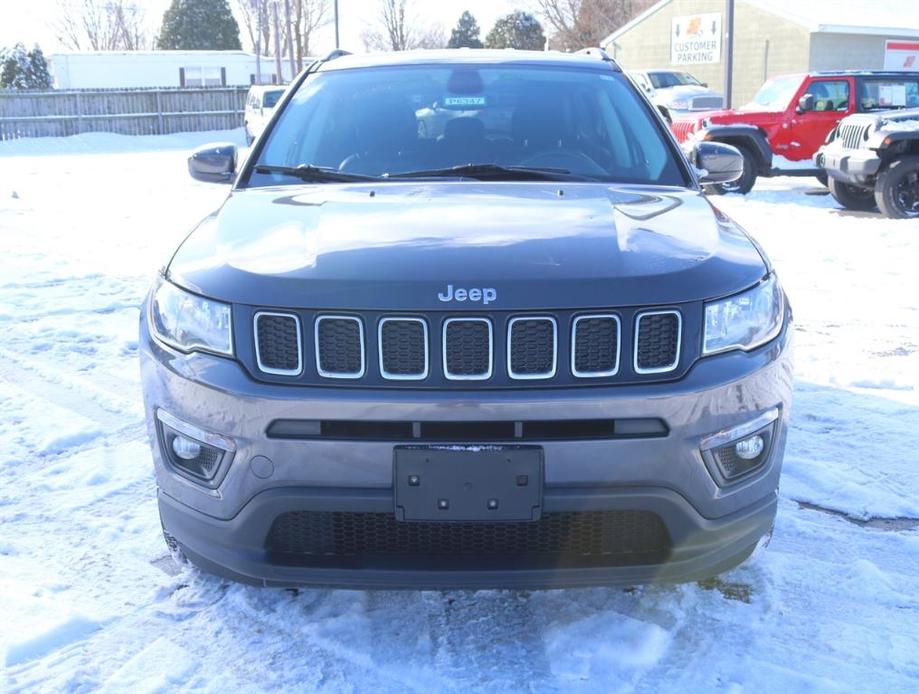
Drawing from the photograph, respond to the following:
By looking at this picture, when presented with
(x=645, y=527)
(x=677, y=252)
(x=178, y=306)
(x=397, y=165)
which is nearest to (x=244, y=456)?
(x=178, y=306)

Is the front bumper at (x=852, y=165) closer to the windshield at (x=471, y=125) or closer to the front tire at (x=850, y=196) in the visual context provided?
the front tire at (x=850, y=196)

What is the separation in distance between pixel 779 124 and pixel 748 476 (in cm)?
1252

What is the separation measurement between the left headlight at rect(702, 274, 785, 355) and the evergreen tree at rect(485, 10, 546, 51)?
2243 inches

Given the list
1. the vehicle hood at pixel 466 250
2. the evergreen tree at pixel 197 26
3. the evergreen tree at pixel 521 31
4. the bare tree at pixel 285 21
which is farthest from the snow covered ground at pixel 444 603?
the evergreen tree at pixel 197 26

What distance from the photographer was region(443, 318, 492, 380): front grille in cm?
236

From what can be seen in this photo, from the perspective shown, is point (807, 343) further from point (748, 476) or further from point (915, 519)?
point (748, 476)

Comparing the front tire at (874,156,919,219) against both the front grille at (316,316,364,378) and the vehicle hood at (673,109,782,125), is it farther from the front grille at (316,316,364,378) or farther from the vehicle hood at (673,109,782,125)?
the front grille at (316,316,364,378)

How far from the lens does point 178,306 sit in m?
2.62

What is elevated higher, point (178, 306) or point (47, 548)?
point (178, 306)

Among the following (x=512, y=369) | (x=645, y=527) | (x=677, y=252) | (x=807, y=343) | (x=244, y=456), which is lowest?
(x=807, y=343)

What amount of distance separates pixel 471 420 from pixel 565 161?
1628mm

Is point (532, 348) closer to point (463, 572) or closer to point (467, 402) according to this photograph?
point (467, 402)

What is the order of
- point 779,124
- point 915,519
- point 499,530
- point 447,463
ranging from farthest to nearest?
point 779,124
point 915,519
point 499,530
point 447,463

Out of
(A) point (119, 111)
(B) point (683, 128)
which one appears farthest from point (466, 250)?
(A) point (119, 111)
